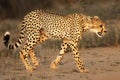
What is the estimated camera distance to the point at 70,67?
11.5m

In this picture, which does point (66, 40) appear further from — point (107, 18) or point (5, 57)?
point (107, 18)

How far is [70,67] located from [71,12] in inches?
392

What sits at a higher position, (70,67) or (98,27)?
(98,27)

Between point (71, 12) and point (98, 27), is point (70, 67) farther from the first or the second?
point (71, 12)

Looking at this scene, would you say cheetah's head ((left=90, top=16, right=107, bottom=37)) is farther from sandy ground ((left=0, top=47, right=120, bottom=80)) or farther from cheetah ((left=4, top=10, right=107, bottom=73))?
sandy ground ((left=0, top=47, right=120, bottom=80))

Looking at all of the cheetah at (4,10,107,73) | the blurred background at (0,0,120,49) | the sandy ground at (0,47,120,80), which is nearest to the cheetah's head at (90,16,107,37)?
the cheetah at (4,10,107,73)

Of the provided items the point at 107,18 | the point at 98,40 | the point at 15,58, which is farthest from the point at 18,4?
the point at 15,58

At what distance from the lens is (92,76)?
10250 mm

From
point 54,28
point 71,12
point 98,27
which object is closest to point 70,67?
point 54,28

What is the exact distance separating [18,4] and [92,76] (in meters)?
17.4

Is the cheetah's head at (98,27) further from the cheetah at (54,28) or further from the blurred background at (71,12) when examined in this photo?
the blurred background at (71,12)

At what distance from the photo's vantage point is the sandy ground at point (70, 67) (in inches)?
402

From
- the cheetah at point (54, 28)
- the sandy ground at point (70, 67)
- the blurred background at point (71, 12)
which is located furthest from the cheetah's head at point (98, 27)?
the blurred background at point (71, 12)

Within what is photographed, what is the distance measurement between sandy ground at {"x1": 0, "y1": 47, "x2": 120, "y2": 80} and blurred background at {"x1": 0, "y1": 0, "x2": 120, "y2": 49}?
59cm
